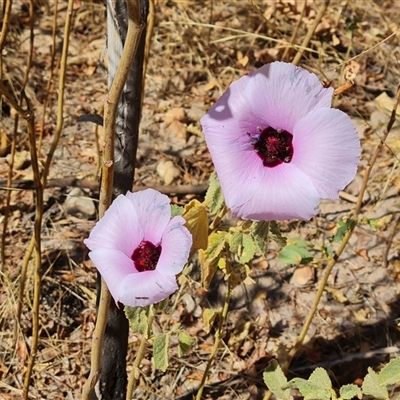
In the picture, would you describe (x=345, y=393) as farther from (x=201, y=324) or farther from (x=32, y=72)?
(x=32, y=72)

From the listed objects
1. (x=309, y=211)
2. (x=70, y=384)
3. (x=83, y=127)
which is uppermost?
(x=309, y=211)

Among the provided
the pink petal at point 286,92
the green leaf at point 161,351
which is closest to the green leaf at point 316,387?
the green leaf at point 161,351

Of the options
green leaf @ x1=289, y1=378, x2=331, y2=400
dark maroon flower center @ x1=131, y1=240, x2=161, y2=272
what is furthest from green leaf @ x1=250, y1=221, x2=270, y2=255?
green leaf @ x1=289, y1=378, x2=331, y2=400

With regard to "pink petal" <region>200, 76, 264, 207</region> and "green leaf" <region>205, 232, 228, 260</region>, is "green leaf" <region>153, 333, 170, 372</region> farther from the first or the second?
"pink petal" <region>200, 76, 264, 207</region>

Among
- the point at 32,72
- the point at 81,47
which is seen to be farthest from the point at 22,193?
the point at 81,47

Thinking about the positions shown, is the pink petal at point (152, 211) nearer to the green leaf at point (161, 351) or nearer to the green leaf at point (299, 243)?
the green leaf at point (161, 351)
